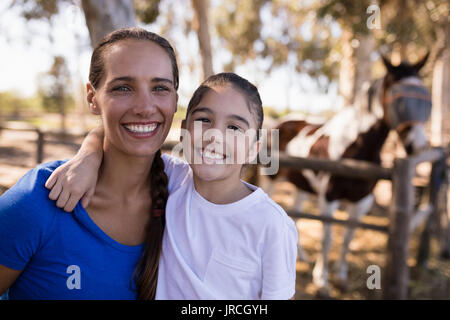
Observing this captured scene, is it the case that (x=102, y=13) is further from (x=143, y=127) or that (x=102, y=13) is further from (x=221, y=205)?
(x=221, y=205)

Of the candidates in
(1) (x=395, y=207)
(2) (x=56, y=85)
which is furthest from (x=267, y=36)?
(1) (x=395, y=207)

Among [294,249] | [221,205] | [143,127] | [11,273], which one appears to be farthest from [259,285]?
[11,273]

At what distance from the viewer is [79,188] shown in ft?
3.58

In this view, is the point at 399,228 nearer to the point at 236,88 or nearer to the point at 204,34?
the point at 236,88

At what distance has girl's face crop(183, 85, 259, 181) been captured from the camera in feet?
3.70

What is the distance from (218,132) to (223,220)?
1.04 feet

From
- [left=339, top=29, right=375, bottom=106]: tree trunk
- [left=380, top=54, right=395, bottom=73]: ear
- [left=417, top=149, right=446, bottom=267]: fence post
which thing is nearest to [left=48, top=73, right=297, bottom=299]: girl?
[left=380, top=54, right=395, bottom=73]: ear

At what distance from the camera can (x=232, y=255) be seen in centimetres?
107

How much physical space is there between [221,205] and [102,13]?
2.04 metres

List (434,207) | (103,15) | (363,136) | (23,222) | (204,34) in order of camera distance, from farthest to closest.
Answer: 1. (204,34)
2. (434,207)
3. (363,136)
4. (103,15)
5. (23,222)

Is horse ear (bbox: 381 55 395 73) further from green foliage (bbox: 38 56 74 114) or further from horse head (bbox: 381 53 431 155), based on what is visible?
green foliage (bbox: 38 56 74 114)

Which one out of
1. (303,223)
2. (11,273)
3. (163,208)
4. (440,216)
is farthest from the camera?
(303,223)

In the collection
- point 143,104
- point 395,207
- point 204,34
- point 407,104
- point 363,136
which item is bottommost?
point 395,207

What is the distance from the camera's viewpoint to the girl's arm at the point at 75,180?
106cm
